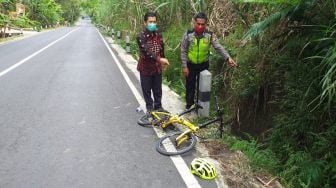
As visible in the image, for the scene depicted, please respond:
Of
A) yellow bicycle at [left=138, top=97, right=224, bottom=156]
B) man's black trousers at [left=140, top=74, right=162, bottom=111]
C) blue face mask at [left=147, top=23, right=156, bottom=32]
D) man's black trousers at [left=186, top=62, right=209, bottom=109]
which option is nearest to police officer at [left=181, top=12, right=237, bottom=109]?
man's black trousers at [left=186, top=62, right=209, bottom=109]

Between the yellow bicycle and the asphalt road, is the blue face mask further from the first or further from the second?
the asphalt road

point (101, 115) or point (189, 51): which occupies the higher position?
point (189, 51)

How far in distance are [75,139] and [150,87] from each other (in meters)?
1.61

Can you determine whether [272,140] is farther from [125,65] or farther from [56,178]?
[125,65]

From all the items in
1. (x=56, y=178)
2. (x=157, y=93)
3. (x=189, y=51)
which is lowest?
(x=56, y=178)

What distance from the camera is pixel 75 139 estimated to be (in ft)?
17.7

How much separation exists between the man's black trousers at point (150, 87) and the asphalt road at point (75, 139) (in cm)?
45

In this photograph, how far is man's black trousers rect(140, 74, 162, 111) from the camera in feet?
20.8

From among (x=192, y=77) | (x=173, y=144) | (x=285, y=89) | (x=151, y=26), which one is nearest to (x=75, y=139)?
(x=173, y=144)

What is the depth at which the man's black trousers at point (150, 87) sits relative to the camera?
6.33 metres

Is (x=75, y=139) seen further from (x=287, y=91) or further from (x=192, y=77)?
(x=287, y=91)

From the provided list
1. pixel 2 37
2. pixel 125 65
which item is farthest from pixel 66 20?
Result: pixel 125 65

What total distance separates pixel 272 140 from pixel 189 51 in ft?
7.00

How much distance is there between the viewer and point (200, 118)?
6.40m
